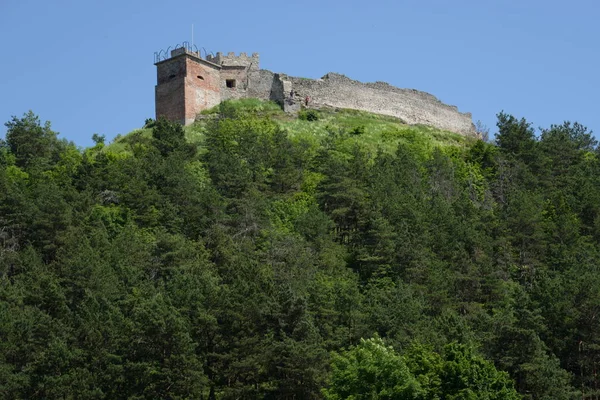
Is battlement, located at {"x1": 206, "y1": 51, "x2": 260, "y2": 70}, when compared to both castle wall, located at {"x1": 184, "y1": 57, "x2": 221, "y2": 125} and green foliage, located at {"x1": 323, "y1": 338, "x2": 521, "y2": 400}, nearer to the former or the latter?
castle wall, located at {"x1": 184, "y1": 57, "x2": 221, "y2": 125}

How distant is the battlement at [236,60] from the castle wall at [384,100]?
8.21 feet

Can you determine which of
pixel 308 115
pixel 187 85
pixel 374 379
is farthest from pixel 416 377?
pixel 308 115

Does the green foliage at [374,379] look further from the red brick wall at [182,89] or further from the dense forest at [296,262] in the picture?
the red brick wall at [182,89]

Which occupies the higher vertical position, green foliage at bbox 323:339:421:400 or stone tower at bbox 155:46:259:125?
stone tower at bbox 155:46:259:125

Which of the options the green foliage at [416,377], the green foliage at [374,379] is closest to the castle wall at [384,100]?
the green foliage at [416,377]

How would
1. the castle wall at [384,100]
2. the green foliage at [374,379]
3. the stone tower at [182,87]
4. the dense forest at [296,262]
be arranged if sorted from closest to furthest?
the green foliage at [374,379]
the dense forest at [296,262]
the stone tower at [182,87]
the castle wall at [384,100]

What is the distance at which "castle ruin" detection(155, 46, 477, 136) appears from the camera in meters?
68.0

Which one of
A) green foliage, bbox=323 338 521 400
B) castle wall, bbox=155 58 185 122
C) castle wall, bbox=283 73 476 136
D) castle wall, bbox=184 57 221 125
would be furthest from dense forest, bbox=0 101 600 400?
castle wall, bbox=155 58 185 122

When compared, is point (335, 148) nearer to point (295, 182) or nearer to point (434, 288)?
point (295, 182)

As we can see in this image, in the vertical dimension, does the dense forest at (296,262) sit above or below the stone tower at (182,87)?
below

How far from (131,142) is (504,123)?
79.1 ft

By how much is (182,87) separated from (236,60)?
587cm

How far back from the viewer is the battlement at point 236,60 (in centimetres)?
7150

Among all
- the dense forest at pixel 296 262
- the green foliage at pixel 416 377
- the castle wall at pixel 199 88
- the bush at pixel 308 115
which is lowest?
the green foliage at pixel 416 377
